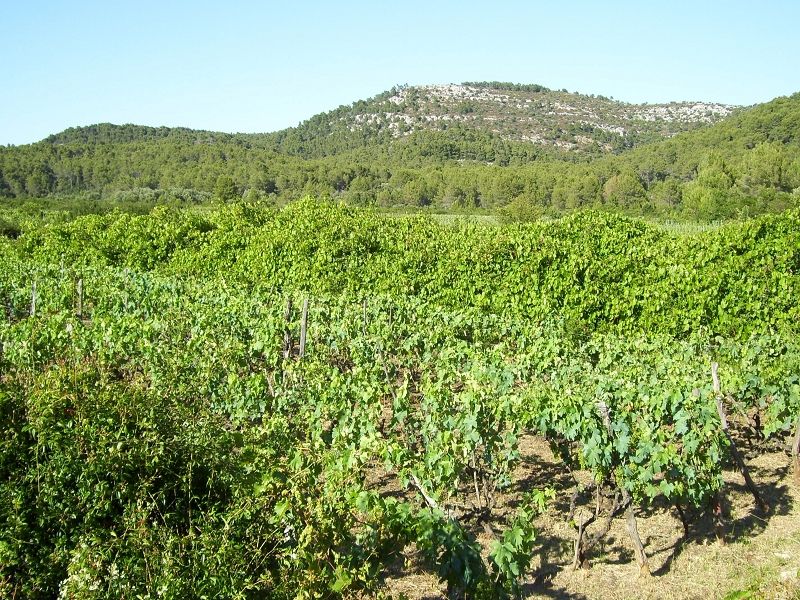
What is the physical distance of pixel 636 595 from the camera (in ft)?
17.7

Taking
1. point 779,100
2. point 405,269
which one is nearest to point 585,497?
point 405,269

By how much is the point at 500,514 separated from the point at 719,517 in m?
2.00

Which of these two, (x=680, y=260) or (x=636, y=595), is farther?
(x=680, y=260)

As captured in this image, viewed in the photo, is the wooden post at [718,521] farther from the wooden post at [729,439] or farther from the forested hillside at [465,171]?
the forested hillside at [465,171]

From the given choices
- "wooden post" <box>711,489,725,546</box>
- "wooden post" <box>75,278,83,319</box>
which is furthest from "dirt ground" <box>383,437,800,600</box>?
"wooden post" <box>75,278,83,319</box>

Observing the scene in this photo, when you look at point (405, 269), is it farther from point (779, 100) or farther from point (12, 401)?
point (779, 100)

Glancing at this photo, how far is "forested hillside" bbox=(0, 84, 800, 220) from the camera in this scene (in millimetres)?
55938

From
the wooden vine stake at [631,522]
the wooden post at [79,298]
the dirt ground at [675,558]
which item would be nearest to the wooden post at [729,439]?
the dirt ground at [675,558]

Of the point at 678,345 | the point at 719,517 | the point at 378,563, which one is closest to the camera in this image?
the point at 378,563

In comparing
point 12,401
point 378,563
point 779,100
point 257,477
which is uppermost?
point 779,100

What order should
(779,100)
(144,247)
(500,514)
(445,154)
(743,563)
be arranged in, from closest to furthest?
(743,563) → (500,514) → (144,247) → (779,100) → (445,154)

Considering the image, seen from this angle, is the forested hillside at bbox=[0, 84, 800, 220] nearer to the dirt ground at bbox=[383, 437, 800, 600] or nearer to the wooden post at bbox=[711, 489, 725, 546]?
the dirt ground at bbox=[383, 437, 800, 600]

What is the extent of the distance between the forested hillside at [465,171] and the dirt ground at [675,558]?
36.3 meters

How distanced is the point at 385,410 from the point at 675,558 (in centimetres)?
482
